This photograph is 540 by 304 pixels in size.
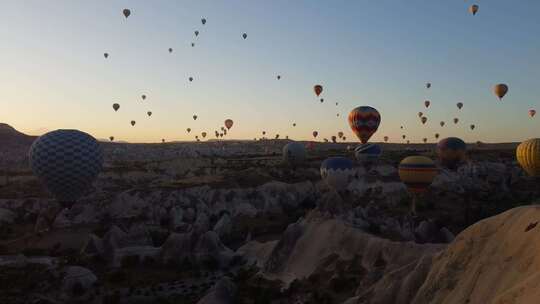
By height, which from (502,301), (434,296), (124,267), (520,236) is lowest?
(124,267)

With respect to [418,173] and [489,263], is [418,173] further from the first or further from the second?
[489,263]

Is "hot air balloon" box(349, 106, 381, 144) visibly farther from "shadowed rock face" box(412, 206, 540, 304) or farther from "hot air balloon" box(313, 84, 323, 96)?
"shadowed rock face" box(412, 206, 540, 304)

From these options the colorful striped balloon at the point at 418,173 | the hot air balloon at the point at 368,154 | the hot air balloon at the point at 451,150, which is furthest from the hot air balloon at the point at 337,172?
the hot air balloon at the point at 368,154

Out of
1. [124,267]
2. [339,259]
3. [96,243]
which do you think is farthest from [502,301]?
[96,243]

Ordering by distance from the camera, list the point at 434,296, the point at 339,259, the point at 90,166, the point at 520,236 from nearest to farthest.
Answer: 1. the point at 520,236
2. the point at 434,296
3. the point at 339,259
4. the point at 90,166

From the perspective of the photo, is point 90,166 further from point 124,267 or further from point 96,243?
point 124,267

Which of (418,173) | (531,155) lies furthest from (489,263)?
(531,155)
